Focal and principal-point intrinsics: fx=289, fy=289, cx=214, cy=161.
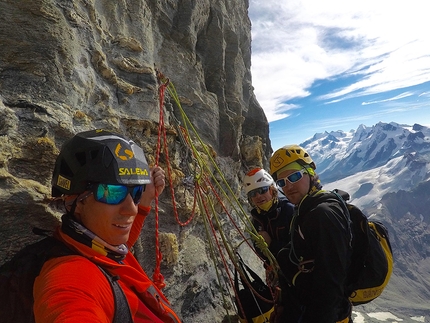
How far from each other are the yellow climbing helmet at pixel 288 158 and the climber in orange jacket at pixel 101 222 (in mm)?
2649

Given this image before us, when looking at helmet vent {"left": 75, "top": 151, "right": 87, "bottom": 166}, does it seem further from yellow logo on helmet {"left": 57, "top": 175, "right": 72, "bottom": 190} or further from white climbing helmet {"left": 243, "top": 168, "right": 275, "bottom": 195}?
white climbing helmet {"left": 243, "top": 168, "right": 275, "bottom": 195}

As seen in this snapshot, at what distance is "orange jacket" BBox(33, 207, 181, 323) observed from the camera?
163cm

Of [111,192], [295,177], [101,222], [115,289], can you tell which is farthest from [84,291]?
[295,177]

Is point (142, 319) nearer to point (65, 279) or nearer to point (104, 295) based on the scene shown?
point (104, 295)

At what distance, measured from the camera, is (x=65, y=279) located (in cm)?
176

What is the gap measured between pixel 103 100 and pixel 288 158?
3.27m

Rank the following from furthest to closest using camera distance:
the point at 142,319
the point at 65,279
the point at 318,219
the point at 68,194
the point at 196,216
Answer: the point at 196,216 → the point at 318,219 → the point at 68,194 → the point at 142,319 → the point at 65,279

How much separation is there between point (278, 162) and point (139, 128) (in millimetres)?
2709

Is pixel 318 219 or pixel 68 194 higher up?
pixel 68 194

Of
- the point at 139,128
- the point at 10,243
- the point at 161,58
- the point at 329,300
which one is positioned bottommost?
the point at 329,300

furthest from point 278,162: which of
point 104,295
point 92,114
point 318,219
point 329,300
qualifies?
point 104,295

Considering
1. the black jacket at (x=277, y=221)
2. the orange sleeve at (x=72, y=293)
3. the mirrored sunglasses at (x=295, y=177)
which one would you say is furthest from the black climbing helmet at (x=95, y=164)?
the black jacket at (x=277, y=221)

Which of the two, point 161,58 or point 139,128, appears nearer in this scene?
point 139,128

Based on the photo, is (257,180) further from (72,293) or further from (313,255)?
(72,293)
